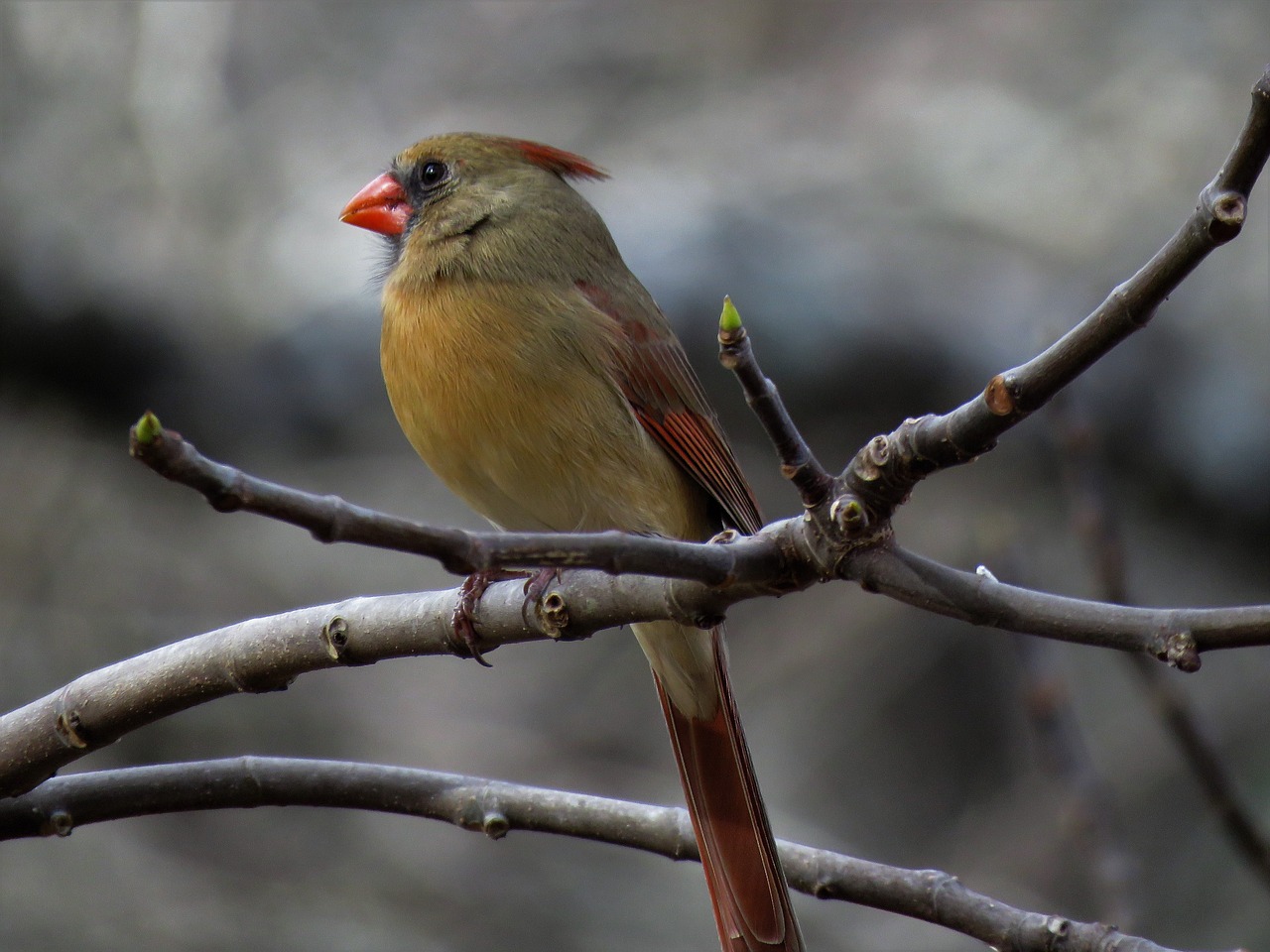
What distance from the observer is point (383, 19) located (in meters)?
6.84

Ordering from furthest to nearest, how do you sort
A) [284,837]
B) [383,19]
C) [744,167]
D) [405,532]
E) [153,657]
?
1. [383,19]
2. [744,167]
3. [284,837]
4. [153,657]
5. [405,532]

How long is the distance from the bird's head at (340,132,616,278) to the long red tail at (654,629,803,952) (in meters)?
0.94

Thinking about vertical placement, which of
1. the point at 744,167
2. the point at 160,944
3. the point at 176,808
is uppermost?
the point at 744,167

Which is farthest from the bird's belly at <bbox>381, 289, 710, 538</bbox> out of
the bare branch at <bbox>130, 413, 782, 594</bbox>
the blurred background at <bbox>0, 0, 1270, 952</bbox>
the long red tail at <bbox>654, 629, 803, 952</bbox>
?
the blurred background at <bbox>0, 0, 1270, 952</bbox>

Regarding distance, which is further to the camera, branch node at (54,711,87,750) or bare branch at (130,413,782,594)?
branch node at (54,711,87,750)

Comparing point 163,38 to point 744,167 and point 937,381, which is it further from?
point 937,381

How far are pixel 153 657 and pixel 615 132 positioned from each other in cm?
461

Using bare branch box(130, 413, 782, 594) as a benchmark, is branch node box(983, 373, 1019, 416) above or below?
above

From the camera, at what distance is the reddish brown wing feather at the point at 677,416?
10.0ft

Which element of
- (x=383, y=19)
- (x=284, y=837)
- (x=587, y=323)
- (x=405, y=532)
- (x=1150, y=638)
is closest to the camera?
(x=405, y=532)

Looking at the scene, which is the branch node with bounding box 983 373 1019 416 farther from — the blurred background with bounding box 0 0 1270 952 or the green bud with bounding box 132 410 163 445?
the blurred background with bounding box 0 0 1270 952

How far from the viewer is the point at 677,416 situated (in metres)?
3.11

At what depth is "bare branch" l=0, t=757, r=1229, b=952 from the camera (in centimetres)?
205

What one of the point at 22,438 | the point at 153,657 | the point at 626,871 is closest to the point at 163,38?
the point at 22,438
